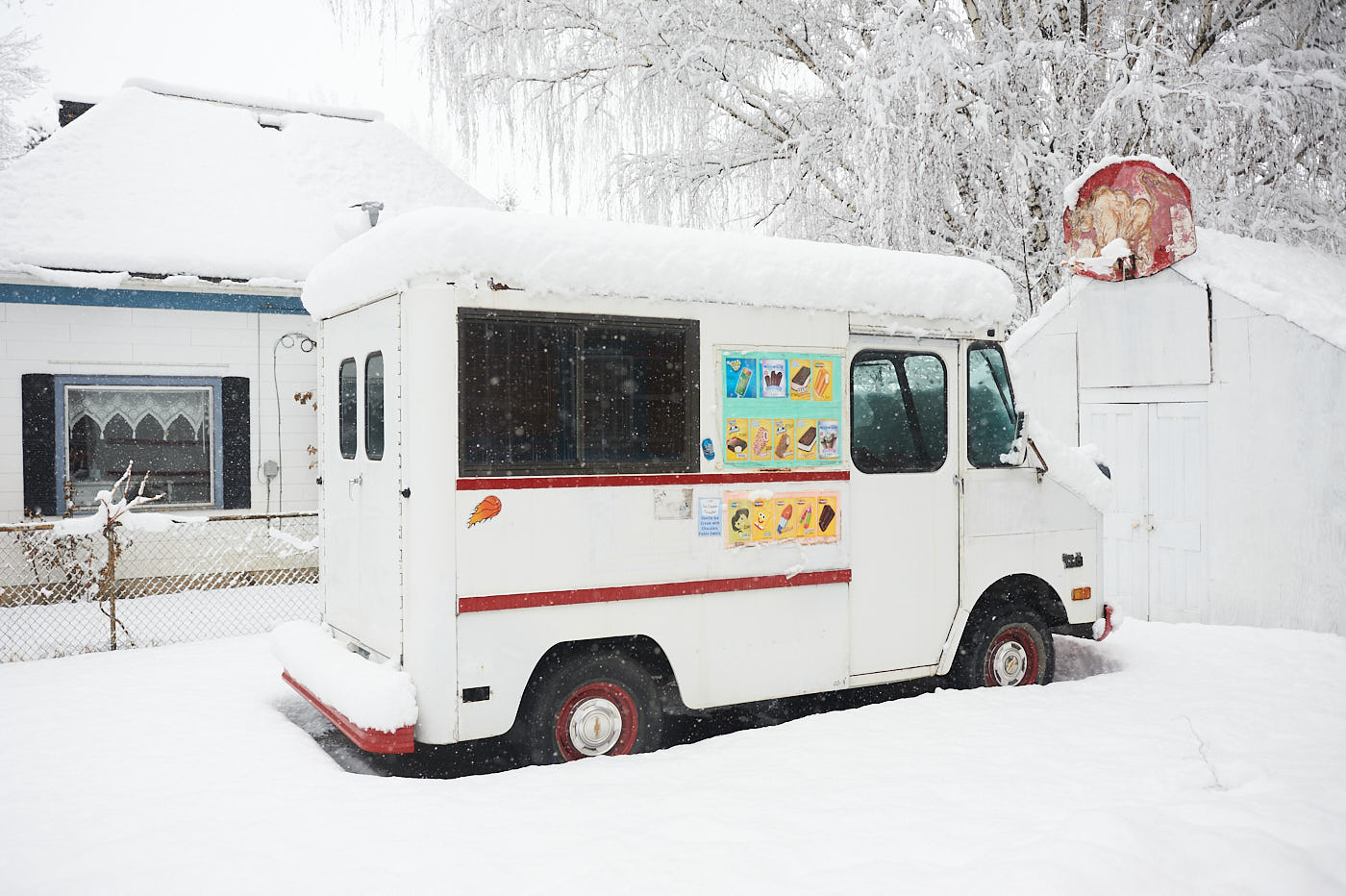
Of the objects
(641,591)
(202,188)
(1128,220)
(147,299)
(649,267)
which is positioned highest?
(202,188)

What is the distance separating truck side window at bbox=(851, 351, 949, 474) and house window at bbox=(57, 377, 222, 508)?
27.4 feet

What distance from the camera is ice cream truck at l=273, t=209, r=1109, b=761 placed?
15.1 ft

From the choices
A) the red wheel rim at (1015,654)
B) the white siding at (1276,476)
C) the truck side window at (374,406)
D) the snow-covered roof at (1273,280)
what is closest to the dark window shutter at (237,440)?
the truck side window at (374,406)

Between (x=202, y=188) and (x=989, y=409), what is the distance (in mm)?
10058

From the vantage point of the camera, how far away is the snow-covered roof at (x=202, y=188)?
10.8m

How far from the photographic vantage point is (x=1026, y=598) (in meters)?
6.57

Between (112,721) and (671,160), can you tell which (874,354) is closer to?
(112,721)

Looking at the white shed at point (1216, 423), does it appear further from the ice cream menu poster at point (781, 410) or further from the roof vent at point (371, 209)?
the roof vent at point (371, 209)

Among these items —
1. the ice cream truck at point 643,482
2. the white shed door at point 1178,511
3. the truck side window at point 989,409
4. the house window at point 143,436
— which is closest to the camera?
the ice cream truck at point 643,482

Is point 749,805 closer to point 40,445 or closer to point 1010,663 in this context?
point 1010,663

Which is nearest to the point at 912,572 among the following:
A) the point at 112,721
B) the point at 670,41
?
the point at 112,721

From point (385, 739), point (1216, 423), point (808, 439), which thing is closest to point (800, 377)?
point (808, 439)

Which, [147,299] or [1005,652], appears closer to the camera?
[1005,652]

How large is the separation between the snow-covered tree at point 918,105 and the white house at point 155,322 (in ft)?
9.63
